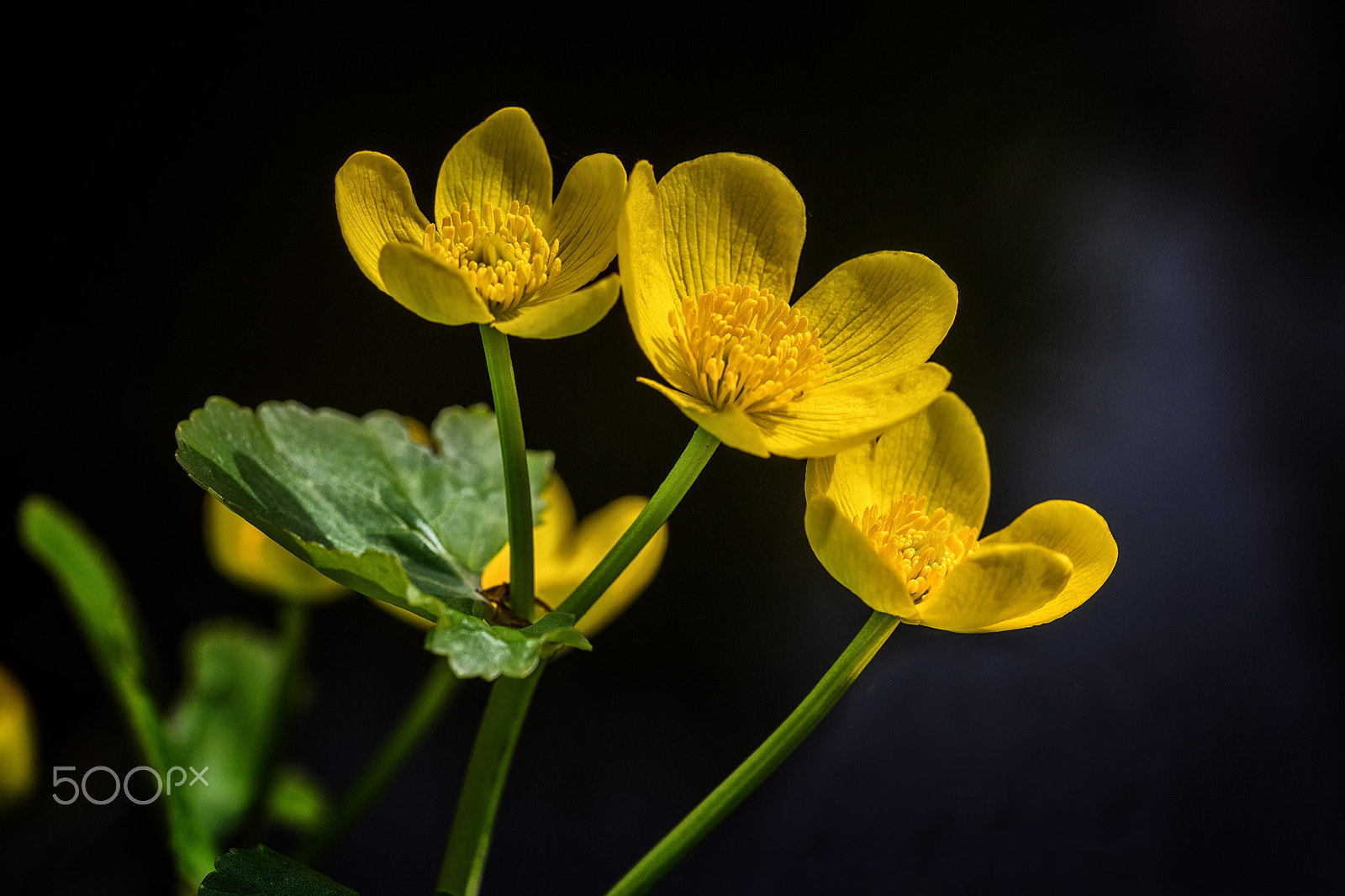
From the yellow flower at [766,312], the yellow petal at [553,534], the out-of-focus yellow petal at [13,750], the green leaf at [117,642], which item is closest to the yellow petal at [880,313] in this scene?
the yellow flower at [766,312]

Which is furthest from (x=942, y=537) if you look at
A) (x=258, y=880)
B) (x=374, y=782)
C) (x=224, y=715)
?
(x=224, y=715)

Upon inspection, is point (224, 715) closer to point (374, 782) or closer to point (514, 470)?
point (374, 782)

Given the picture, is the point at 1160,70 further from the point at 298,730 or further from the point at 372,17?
the point at 298,730

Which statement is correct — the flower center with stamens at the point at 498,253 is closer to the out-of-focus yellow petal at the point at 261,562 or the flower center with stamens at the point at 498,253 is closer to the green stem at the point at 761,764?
the green stem at the point at 761,764

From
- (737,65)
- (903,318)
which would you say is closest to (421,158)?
(737,65)

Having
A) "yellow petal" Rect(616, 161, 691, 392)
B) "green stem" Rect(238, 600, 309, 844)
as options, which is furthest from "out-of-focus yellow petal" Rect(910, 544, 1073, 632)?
"green stem" Rect(238, 600, 309, 844)
